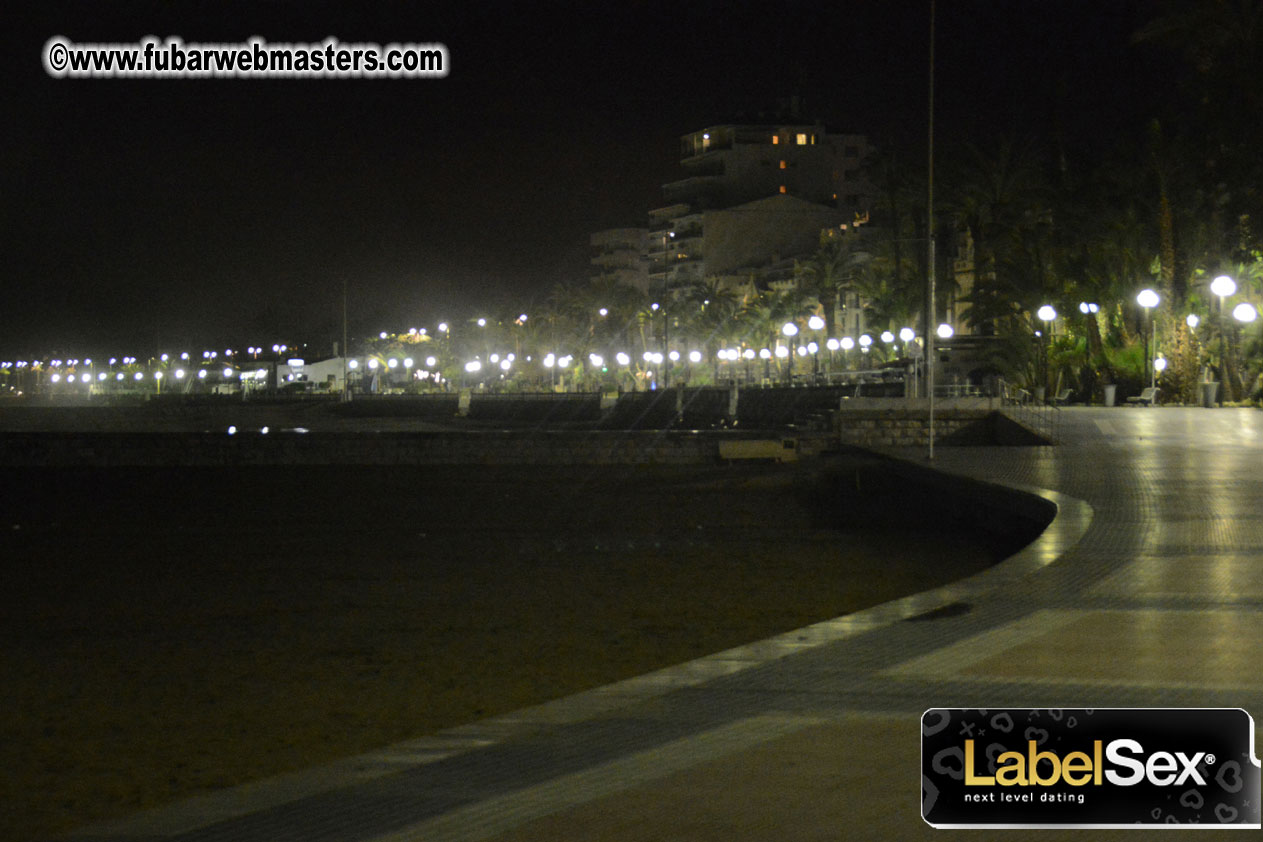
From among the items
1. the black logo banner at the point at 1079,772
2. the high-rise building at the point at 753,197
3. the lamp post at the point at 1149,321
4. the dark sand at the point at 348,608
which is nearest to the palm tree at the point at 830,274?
the high-rise building at the point at 753,197

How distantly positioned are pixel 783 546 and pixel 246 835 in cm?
1522

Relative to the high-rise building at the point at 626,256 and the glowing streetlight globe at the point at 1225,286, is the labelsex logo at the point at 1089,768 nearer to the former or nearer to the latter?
the glowing streetlight globe at the point at 1225,286

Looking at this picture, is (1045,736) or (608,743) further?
(608,743)

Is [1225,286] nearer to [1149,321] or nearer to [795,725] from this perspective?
[1149,321]

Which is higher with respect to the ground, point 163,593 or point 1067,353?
point 1067,353

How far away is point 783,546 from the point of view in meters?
19.8

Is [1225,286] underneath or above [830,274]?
underneath

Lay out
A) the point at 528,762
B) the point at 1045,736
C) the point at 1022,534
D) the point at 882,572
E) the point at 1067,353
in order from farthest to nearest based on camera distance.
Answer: the point at 1067,353 → the point at 1022,534 → the point at 882,572 → the point at 528,762 → the point at 1045,736

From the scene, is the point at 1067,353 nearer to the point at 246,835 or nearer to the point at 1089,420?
the point at 1089,420

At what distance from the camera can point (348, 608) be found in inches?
551

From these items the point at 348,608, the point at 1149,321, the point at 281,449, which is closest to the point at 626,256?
the point at 1149,321

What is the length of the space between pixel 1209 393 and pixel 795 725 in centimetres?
3815

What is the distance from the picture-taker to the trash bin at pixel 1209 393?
132ft

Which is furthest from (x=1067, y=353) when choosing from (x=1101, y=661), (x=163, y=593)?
(x=1101, y=661)
